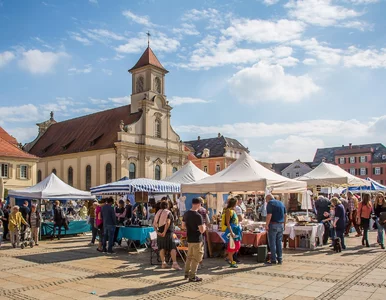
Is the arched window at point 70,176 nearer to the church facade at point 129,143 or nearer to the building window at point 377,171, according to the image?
the church facade at point 129,143

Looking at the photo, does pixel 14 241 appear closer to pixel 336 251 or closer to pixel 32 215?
pixel 32 215

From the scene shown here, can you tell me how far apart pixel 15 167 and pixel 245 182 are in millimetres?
30584

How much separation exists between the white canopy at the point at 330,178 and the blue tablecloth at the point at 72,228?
11.6m

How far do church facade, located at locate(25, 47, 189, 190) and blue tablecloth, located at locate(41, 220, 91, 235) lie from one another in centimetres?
2313

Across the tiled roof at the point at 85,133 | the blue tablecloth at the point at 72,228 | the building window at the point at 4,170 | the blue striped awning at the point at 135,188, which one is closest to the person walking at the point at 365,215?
the blue striped awning at the point at 135,188

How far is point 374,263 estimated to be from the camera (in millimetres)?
10703

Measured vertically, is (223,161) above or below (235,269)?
Answer: above

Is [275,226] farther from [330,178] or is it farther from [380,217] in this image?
[330,178]

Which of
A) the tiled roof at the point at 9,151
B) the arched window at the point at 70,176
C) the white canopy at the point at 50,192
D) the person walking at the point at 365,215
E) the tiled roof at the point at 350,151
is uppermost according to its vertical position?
the tiled roof at the point at 350,151

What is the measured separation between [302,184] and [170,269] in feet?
22.4

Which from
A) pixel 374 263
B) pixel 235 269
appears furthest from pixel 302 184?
pixel 235 269

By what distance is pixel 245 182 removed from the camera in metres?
13.5

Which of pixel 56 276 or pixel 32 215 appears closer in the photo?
pixel 56 276

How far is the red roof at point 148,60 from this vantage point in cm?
4891
